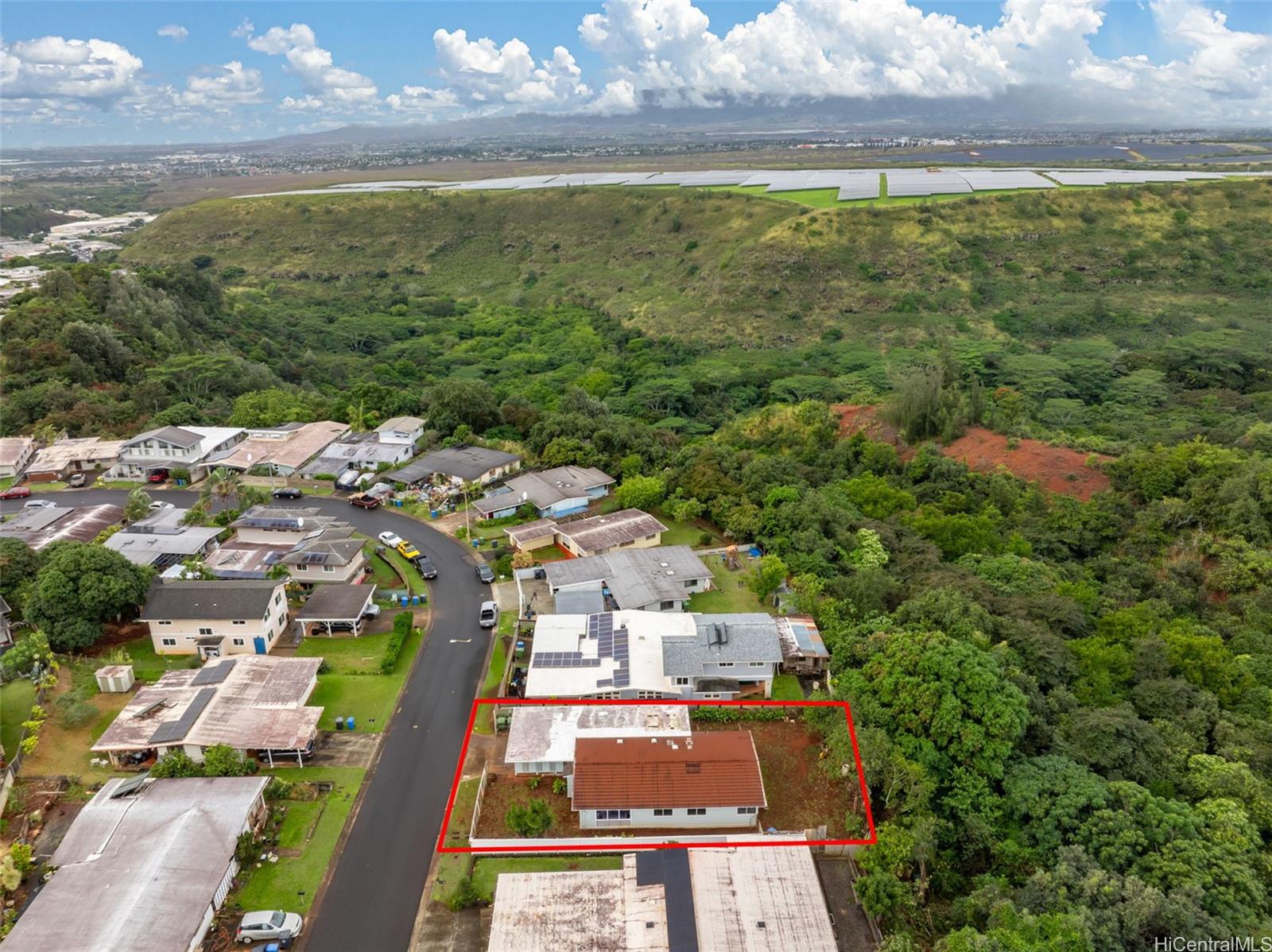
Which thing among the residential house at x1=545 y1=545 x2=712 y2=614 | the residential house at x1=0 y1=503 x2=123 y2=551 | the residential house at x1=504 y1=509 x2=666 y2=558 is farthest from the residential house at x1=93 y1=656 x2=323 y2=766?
the residential house at x1=0 y1=503 x2=123 y2=551

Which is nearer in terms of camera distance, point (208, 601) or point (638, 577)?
point (208, 601)

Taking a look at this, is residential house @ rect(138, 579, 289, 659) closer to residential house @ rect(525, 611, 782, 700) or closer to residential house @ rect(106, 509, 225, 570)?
residential house @ rect(106, 509, 225, 570)

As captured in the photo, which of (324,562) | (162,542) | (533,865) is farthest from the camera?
(162,542)

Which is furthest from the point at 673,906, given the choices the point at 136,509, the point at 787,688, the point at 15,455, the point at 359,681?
the point at 15,455

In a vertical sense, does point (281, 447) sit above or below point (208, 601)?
above

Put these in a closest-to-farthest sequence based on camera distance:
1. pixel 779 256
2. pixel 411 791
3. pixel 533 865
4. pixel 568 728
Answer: pixel 533 865 < pixel 411 791 < pixel 568 728 < pixel 779 256

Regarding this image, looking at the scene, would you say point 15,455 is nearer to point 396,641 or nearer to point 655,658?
point 396,641

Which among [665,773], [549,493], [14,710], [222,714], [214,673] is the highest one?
[549,493]
